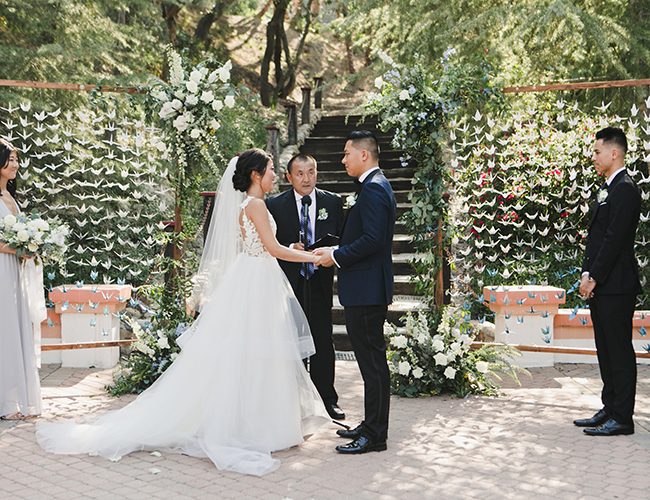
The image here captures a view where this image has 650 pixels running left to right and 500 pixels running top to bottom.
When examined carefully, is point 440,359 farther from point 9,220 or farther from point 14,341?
point 9,220

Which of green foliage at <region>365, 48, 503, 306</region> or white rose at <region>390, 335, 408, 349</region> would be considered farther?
white rose at <region>390, 335, 408, 349</region>

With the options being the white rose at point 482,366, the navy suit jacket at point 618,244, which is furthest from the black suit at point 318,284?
the navy suit jacket at point 618,244

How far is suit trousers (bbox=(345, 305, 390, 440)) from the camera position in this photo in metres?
3.90

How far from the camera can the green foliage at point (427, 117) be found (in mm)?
5109

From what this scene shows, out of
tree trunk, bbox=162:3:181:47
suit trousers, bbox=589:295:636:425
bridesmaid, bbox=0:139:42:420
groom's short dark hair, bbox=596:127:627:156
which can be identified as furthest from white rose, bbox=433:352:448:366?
tree trunk, bbox=162:3:181:47

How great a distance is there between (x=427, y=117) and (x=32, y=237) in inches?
137

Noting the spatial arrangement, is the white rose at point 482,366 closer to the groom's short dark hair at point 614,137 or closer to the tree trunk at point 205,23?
the groom's short dark hair at point 614,137

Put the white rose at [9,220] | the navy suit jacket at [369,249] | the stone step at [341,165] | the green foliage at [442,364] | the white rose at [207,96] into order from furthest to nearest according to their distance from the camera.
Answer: the stone step at [341,165], the green foliage at [442,364], the white rose at [207,96], the white rose at [9,220], the navy suit jacket at [369,249]

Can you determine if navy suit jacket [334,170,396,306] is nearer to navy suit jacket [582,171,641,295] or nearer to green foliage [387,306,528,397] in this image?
green foliage [387,306,528,397]

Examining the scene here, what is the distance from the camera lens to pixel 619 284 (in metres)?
4.22

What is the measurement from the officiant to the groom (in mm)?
787

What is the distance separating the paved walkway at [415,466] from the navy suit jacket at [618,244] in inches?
43.1

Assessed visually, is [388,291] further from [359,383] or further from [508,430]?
[359,383]

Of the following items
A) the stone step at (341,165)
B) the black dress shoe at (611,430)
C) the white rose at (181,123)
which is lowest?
the black dress shoe at (611,430)
